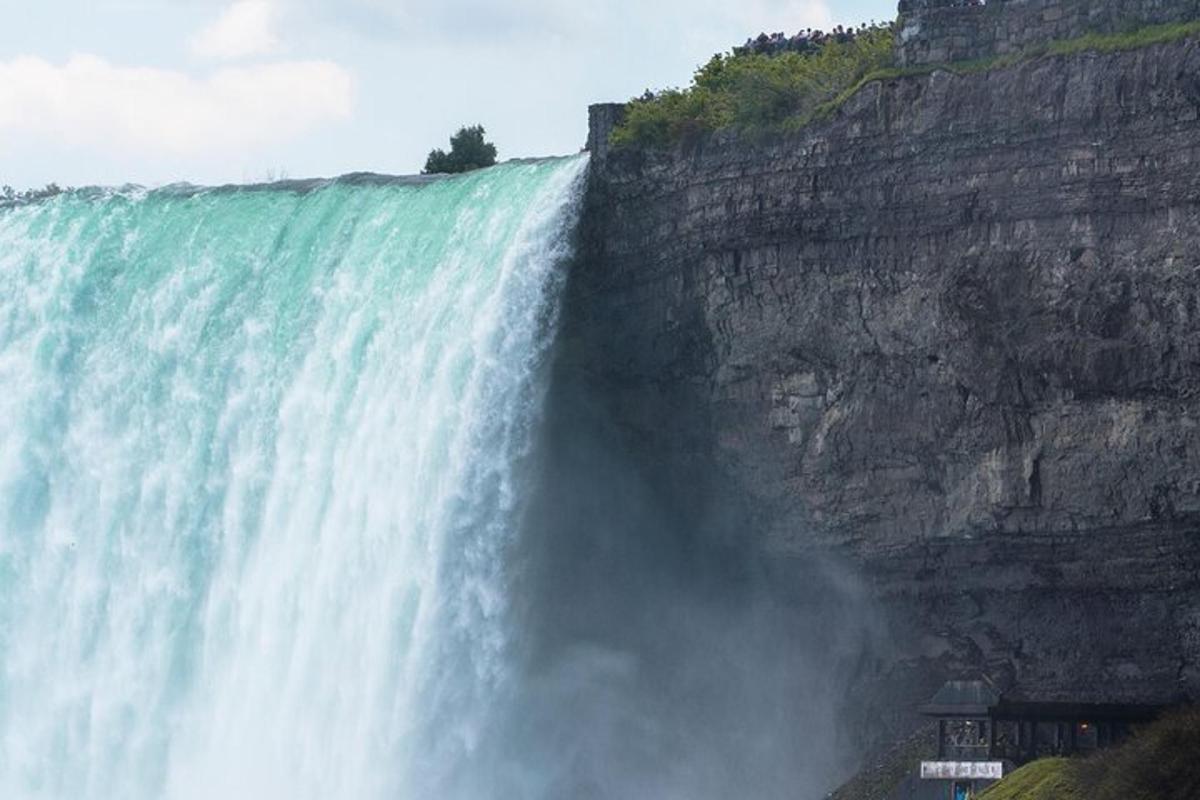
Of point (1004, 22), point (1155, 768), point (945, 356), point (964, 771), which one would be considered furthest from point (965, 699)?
point (1004, 22)

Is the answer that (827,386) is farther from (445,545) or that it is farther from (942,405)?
(445,545)

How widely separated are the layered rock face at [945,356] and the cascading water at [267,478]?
6.44ft

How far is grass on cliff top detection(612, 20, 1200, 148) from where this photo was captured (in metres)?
50.1

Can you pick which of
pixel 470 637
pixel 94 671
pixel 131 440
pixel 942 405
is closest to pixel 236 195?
pixel 131 440

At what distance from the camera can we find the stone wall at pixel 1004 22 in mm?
47938

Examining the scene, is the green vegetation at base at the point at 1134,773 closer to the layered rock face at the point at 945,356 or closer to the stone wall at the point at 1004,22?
the layered rock face at the point at 945,356

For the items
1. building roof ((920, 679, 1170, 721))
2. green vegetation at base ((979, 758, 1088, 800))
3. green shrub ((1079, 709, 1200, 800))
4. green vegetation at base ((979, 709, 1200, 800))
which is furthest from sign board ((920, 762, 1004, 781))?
green shrub ((1079, 709, 1200, 800))

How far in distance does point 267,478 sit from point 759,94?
10.8m

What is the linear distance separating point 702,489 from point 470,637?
4.02 m

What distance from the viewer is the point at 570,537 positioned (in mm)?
54406

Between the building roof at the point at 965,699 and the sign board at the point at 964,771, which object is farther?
the building roof at the point at 965,699

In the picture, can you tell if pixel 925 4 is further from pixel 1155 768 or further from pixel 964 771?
pixel 1155 768

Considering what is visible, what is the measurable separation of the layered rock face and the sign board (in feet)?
10.9

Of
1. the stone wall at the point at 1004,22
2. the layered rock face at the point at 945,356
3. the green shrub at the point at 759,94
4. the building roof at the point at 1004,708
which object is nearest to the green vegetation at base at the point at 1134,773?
the building roof at the point at 1004,708
